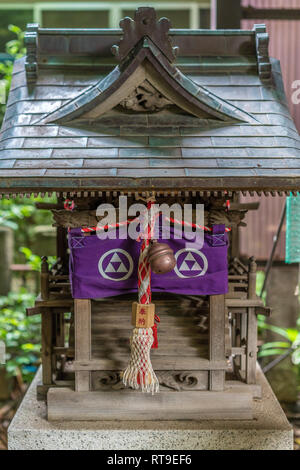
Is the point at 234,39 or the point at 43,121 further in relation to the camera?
the point at 234,39

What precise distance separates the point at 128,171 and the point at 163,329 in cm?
196

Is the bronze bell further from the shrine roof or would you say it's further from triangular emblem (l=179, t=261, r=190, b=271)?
the shrine roof

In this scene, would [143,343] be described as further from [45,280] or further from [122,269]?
[45,280]

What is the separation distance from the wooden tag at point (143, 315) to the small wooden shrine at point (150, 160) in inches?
21.6

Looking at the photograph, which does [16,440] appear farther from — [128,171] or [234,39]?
[234,39]

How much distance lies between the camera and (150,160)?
14.8 feet

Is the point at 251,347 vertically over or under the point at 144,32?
under

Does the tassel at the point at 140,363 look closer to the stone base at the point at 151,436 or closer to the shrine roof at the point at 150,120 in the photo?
the stone base at the point at 151,436

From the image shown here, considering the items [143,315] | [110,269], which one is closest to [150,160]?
[110,269]

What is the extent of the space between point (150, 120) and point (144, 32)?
81cm

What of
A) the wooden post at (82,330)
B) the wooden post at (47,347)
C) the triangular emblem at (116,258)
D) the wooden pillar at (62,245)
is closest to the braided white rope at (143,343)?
the triangular emblem at (116,258)

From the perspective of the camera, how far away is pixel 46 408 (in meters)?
5.39

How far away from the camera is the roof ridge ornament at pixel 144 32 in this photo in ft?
15.4

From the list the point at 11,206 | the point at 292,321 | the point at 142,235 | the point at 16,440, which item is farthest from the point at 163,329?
the point at 11,206
